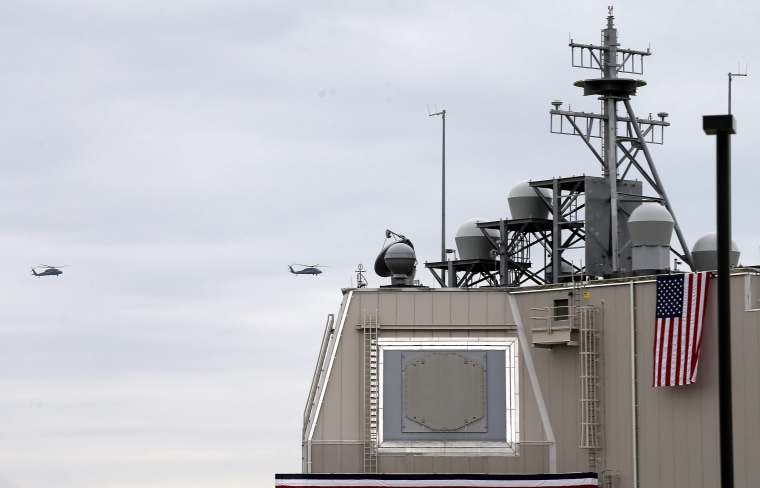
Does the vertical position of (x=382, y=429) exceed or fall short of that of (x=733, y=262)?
it falls short

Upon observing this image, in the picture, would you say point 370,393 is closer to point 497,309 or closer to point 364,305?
point 364,305

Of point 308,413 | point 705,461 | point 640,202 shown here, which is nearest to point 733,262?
point 640,202

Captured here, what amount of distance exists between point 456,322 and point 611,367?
581 centimetres

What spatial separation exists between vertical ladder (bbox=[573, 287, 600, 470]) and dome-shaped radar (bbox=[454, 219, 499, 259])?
34.7 ft

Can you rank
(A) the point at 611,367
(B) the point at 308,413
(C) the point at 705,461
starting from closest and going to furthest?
(C) the point at 705,461 → (A) the point at 611,367 → (B) the point at 308,413

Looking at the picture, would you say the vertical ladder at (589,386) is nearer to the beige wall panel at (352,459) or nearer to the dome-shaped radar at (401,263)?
the beige wall panel at (352,459)

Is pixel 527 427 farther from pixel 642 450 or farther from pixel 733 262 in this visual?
pixel 733 262

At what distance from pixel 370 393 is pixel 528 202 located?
423 inches

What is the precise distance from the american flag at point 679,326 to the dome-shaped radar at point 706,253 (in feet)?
30.9

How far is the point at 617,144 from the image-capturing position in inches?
2046

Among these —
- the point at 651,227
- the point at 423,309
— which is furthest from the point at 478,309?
the point at 651,227

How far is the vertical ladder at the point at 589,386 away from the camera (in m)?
43.4

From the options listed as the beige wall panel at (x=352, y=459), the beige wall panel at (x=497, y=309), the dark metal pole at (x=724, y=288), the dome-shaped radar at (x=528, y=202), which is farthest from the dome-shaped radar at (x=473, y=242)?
the dark metal pole at (x=724, y=288)

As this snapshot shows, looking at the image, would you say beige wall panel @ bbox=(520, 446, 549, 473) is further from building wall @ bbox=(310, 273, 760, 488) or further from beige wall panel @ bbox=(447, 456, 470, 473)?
beige wall panel @ bbox=(447, 456, 470, 473)
